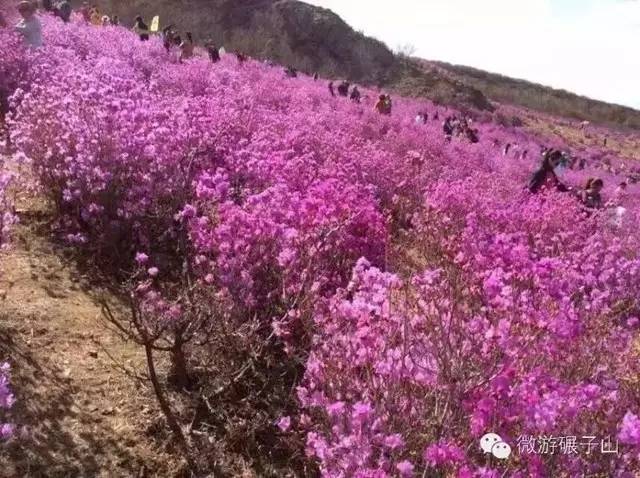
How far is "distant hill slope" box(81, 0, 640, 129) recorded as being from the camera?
3862cm

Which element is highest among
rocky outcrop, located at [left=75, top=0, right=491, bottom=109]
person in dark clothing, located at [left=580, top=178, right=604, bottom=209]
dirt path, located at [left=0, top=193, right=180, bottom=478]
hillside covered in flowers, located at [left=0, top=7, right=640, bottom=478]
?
rocky outcrop, located at [left=75, top=0, right=491, bottom=109]

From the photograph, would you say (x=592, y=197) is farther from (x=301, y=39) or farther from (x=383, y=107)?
(x=301, y=39)

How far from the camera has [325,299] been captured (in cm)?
481

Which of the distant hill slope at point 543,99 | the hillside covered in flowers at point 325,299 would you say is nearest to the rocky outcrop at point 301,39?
the distant hill slope at point 543,99

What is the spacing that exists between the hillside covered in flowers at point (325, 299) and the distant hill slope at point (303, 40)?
3082cm

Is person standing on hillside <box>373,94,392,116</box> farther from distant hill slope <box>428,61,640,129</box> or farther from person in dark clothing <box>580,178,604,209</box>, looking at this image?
distant hill slope <box>428,61,640,129</box>

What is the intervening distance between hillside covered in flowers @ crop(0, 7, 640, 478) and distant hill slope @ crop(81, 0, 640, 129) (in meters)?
30.8

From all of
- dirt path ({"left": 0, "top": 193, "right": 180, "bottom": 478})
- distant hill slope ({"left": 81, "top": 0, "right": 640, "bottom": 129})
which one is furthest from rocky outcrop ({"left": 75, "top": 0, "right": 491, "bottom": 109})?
dirt path ({"left": 0, "top": 193, "right": 180, "bottom": 478})

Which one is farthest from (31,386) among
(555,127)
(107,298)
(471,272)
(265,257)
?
(555,127)

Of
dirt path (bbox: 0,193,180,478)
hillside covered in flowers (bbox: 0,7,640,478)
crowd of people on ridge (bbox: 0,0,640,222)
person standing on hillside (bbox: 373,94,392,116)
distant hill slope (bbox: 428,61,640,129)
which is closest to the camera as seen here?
Answer: hillside covered in flowers (bbox: 0,7,640,478)

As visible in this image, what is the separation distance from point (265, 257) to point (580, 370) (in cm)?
251

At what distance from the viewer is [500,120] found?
36406 mm

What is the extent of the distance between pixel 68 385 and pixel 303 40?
138 ft

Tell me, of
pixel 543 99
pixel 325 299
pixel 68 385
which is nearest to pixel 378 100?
pixel 325 299
